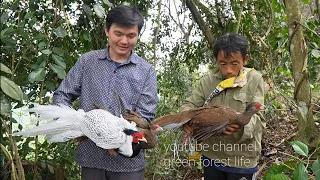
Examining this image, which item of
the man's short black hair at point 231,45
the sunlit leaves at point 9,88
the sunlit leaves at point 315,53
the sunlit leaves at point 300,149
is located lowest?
the sunlit leaves at point 300,149

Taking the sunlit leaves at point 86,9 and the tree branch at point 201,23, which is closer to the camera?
the sunlit leaves at point 86,9

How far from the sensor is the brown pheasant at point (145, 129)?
5.84ft

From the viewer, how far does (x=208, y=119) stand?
189 cm

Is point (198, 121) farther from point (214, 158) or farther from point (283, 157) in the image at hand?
point (283, 157)

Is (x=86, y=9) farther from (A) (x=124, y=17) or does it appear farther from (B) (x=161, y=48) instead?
(B) (x=161, y=48)

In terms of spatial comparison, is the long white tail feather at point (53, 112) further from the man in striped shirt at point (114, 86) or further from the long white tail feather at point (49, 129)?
the man in striped shirt at point (114, 86)

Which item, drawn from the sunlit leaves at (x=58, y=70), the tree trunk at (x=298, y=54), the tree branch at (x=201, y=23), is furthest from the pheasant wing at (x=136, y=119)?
the tree branch at (x=201, y=23)

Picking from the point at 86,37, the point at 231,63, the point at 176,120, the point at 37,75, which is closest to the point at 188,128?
the point at 176,120

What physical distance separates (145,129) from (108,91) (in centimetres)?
34

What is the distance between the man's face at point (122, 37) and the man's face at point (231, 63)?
1.70 feet

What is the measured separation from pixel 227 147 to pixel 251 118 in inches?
9.8

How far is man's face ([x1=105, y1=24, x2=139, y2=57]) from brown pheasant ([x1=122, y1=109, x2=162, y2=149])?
1.13ft

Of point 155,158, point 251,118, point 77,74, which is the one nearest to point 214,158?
point 251,118

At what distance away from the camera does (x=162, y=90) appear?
11.8 feet
